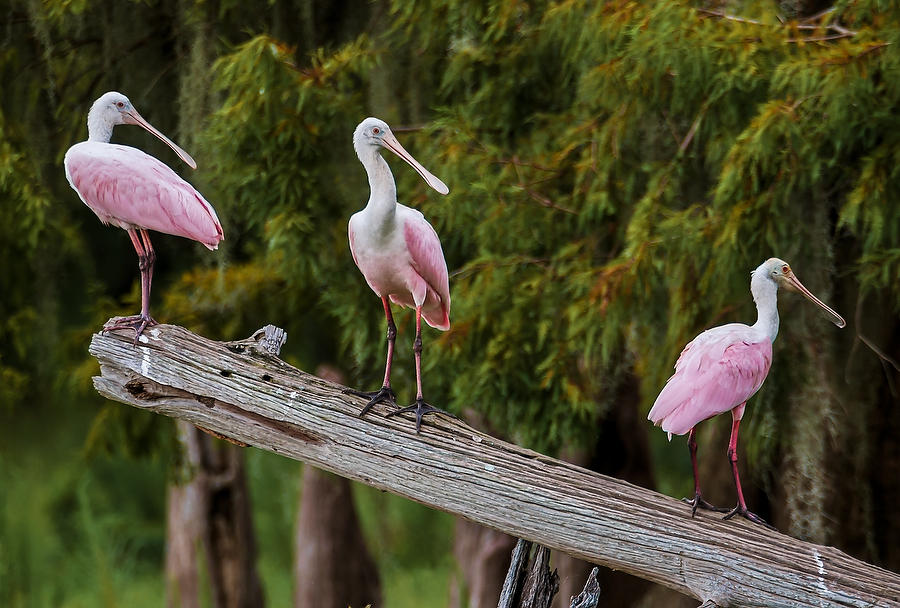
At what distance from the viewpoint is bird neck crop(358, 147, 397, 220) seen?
14.7ft

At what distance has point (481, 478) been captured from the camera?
443 centimetres

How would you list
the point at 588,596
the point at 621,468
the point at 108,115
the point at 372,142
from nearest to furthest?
the point at 588,596
the point at 372,142
the point at 108,115
the point at 621,468

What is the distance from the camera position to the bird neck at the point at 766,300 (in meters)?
4.62

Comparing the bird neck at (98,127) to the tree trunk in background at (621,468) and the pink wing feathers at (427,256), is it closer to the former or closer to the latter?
the pink wing feathers at (427,256)

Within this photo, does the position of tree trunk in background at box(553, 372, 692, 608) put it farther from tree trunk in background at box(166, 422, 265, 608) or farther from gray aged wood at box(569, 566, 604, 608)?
tree trunk in background at box(166, 422, 265, 608)

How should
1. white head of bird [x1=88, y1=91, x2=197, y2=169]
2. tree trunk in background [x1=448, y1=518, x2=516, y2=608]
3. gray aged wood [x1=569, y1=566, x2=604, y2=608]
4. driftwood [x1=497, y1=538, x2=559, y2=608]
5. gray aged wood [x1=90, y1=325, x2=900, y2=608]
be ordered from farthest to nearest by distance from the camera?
tree trunk in background [x1=448, y1=518, x2=516, y2=608], white head of bird [x1=88, y1=91, x2=197, y2=169], driftwood [x1=497, y1=538, x2=559, y2=608], gray aged wood [x1=569, y1=566, x2=604, y2=608], gray aged wood [x1=90, y1=325, x2=900, y2=608]

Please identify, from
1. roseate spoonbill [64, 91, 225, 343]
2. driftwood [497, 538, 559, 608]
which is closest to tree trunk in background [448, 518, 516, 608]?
driftwood [497, 538, 559, 608]

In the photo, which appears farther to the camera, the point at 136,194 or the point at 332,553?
the point at 332,553

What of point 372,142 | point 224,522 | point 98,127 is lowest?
point 224,522

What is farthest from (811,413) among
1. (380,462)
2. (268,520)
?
(268,520)

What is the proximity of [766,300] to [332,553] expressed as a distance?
764 centimetres

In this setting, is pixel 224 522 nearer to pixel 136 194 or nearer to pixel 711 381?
pixel 136 194

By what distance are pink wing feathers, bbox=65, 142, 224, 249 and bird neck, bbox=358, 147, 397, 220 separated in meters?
0.62

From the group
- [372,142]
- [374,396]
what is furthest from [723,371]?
[372,142]
